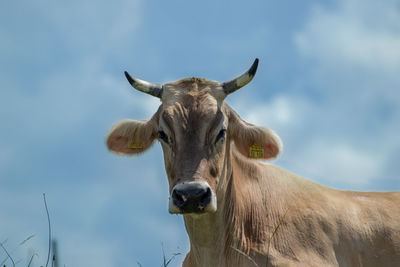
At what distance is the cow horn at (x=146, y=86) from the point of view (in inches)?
340

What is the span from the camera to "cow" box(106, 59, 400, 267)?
7.58 metres

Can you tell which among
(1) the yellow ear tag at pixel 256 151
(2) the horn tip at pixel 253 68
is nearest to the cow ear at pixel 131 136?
(1) the yellow ear tag at pixel 256 151

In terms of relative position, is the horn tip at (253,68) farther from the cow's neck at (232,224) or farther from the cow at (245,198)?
the cow's neck at (232,224)

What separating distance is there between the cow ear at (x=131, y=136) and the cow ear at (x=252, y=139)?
124 centimetres

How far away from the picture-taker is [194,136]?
7441 mm

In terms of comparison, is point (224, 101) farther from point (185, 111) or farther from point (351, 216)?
point (351, 216)

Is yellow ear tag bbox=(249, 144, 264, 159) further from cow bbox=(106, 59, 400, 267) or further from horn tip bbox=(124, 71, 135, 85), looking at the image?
horn tip bbox=(124, 71, 135, 85)

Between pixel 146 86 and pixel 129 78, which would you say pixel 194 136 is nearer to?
pixel 146 86

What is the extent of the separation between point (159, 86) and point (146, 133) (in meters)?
0.76

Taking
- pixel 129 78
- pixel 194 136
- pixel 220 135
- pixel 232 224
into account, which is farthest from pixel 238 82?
pixel 232 224

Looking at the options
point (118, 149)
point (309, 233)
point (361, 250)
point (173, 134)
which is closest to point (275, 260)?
point (309, 233)

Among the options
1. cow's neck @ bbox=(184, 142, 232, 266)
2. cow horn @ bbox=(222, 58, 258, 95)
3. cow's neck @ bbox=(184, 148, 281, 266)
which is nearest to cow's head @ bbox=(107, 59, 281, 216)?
cow horn @ bbox=(222, 58, 258, 95)

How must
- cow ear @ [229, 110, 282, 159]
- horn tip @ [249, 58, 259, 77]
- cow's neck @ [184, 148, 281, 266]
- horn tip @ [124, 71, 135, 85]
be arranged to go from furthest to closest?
horn tip @ [124, 71, 135, 85] → cow ear @ [229, 110, 282, 159] → horn tip @ [249, 58, 259, 77] → cow's neck @ [184, 148, 281, 266]

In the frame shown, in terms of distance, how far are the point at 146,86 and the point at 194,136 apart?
1.65 meters
